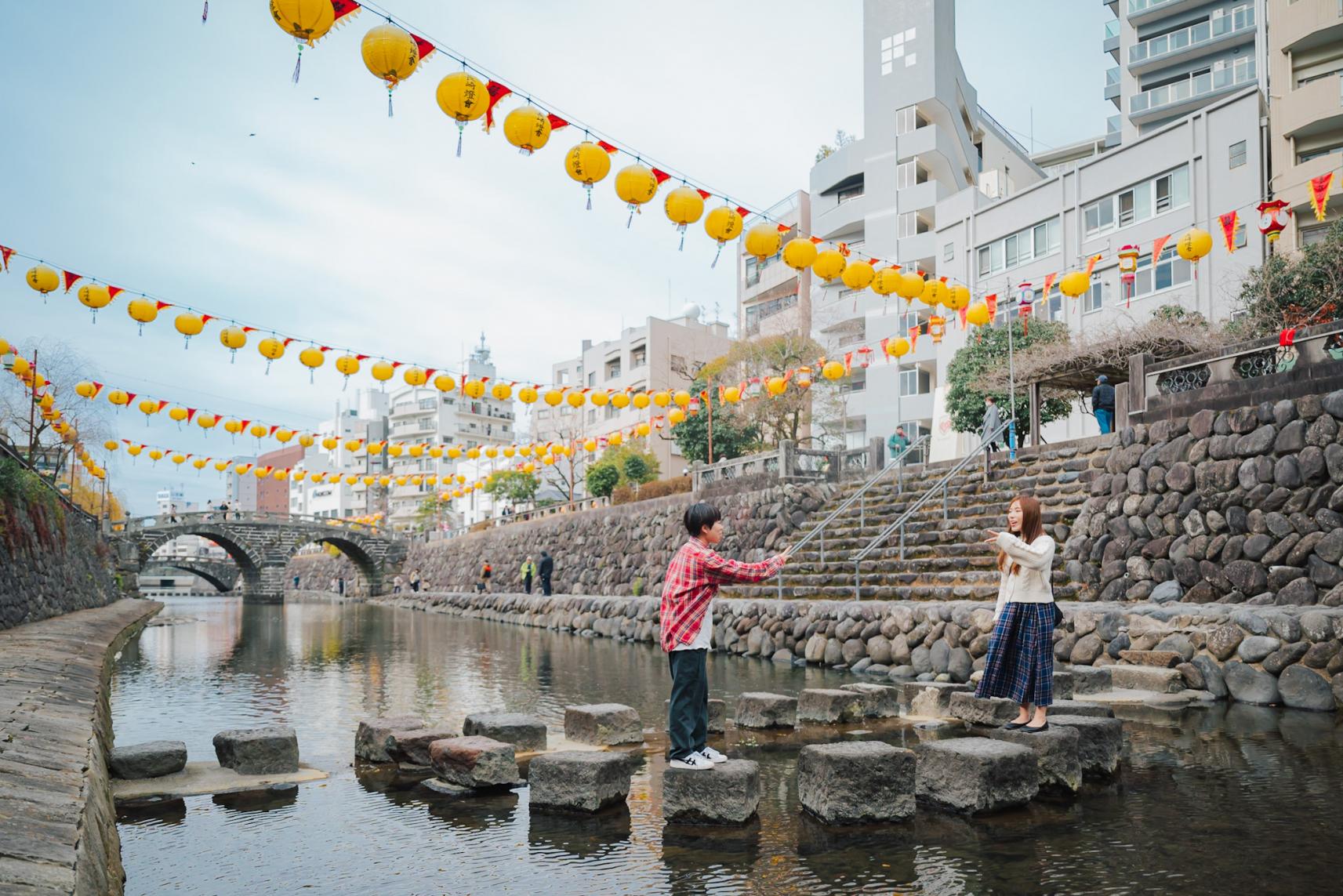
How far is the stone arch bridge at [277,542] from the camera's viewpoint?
56.0 meters

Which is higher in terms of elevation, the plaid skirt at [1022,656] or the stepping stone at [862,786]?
the plaid skirt at [1022,656]

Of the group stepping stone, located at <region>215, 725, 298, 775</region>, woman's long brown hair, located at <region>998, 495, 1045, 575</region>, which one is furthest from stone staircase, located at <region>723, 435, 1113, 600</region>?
stepping stone, located at <region>215, 725, 298, 775</region>

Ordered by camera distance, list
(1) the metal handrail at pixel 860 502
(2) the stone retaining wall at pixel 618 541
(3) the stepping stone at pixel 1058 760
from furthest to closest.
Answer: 1. (2) the stone retaining wall at pixel 618 541
2. (1) the metal handrail at pixel 860 502
3. (3) the stepping stone at pixel 1058 760

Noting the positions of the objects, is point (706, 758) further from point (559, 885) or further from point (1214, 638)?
point (1214, 638)

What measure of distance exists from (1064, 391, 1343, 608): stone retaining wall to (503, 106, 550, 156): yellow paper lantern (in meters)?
9.28

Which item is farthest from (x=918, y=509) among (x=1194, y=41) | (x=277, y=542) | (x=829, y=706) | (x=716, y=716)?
(x=277, y=542)

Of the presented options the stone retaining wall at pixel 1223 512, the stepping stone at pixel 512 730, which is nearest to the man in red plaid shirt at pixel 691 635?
the stepping stone at pixel 512 730

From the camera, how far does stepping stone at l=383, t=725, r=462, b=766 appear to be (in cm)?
685

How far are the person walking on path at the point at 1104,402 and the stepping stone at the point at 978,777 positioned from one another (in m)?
12.9

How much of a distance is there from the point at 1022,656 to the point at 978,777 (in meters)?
1.51

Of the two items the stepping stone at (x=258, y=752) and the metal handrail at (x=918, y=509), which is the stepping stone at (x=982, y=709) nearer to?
the stepping stone at (x=258, y=752)

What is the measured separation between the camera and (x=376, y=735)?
7113 millimetres

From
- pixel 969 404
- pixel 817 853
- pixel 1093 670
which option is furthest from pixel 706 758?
pixel 969 404

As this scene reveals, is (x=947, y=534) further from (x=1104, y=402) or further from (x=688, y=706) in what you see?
(x=688, y=706)
